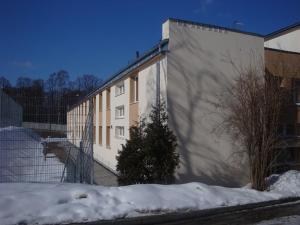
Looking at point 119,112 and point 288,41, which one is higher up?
point 288,41

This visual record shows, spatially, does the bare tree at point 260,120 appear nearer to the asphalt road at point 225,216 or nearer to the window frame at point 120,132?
the asphalt road at point 225,216

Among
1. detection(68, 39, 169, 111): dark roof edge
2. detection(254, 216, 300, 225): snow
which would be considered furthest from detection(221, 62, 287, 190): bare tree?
detection(254, 216, 300, 225): snow

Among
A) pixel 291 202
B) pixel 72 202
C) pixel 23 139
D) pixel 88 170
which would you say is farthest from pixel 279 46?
pixel 72 202

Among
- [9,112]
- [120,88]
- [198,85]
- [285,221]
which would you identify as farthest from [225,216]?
[120,88]

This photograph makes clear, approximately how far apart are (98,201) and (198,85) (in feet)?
25.5

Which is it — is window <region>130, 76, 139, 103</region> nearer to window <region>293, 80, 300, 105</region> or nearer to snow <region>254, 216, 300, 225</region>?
window <region>293, 80, 300, 105</region>

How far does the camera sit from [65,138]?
12.3m

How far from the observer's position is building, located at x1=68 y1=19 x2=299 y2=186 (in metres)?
13.8

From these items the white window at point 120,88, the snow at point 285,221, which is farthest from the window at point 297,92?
the snow at point 285,221

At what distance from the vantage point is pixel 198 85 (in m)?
14.3

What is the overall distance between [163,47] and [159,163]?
16.1 feet

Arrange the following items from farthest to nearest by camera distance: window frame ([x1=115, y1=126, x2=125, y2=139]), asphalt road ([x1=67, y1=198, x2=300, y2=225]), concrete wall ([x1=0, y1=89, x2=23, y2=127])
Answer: window frame ([x1=115, y1=126, x2=125, y2=139]) → concrete wall ([x1=0, y1=89, x2=23, y2=127]) → asphalt road ([x1=67, y1=198, x2=300, y2=225])

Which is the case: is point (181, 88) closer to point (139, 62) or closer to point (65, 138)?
point (139, 62)

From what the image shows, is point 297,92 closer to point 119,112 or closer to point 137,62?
point 137,62
